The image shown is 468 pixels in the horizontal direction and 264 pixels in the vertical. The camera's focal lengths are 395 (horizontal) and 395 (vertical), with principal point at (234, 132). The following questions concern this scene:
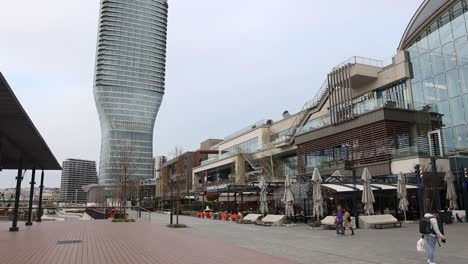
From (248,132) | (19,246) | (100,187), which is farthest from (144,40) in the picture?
(19,246)

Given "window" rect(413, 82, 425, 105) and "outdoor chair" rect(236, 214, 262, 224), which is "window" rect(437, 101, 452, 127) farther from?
Answer: "outdoor chair" rect(236, 214, 262, 224)

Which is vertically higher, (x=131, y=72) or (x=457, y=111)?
(x=131, y=72)

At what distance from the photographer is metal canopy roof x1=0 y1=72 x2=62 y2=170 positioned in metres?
11.9

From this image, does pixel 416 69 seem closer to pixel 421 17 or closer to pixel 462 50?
pixel 462 50

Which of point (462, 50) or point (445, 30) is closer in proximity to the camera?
point (462, 50)

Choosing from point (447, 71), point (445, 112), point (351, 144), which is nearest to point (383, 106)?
point (351, 144)

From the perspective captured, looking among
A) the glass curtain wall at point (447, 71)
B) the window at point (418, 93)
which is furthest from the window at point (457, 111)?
the window at point (418, 93)

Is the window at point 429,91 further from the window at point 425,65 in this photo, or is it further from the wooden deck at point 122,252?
the wooden deck at point 122,252

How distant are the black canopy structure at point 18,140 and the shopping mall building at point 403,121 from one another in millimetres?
16867

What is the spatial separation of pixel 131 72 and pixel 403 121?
162 m

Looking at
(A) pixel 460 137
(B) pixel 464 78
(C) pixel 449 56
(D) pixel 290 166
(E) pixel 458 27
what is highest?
(E) pixel 458 27

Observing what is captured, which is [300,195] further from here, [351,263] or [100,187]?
[100,187]

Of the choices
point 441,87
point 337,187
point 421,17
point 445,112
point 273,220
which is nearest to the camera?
point 273,220

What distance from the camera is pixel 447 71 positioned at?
1390 inches
